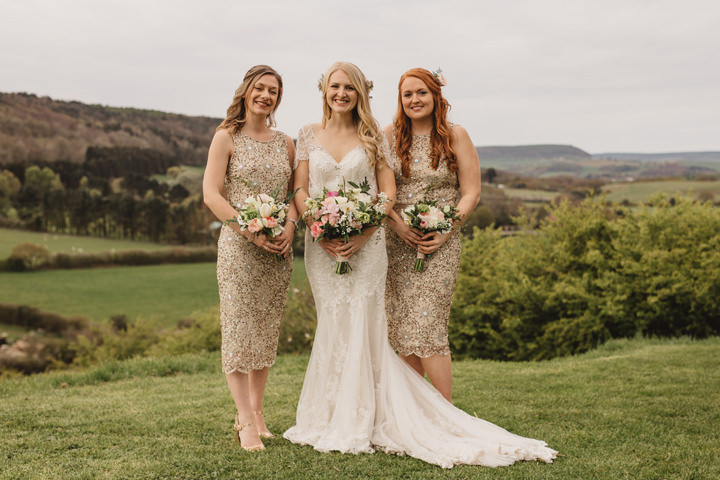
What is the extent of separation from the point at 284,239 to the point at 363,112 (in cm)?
124

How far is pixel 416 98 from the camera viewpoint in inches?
197

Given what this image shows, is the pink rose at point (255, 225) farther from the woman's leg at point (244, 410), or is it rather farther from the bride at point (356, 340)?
the woman's leg at point (244, 410)

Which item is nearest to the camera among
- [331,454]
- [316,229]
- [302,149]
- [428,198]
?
[331,454]

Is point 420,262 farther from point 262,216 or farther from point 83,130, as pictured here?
point 83,130

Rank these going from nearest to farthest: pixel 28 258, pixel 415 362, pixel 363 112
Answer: pixel 363 112 < pixel 415 362 < pixel 28 258

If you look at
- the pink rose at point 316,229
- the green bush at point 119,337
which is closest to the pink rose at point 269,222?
the pink rose at point 316,229

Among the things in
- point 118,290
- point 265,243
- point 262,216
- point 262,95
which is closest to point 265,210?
point 262,216

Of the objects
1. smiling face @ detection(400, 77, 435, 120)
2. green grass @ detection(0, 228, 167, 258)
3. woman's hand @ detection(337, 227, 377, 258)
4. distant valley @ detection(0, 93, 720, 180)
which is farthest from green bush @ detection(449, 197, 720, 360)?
green grass @ detection(0, 228, 167, 258)

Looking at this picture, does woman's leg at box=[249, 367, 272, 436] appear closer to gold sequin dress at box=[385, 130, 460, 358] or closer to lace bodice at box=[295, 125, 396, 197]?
gold sequin dress at box=[385, 130, 460, 358]

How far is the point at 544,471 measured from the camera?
431 cm

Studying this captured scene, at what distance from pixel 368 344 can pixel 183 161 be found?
3817 centimetres

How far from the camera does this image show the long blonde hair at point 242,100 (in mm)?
4820

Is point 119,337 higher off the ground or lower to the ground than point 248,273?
lower

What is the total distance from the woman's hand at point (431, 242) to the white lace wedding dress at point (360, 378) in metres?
0.32
